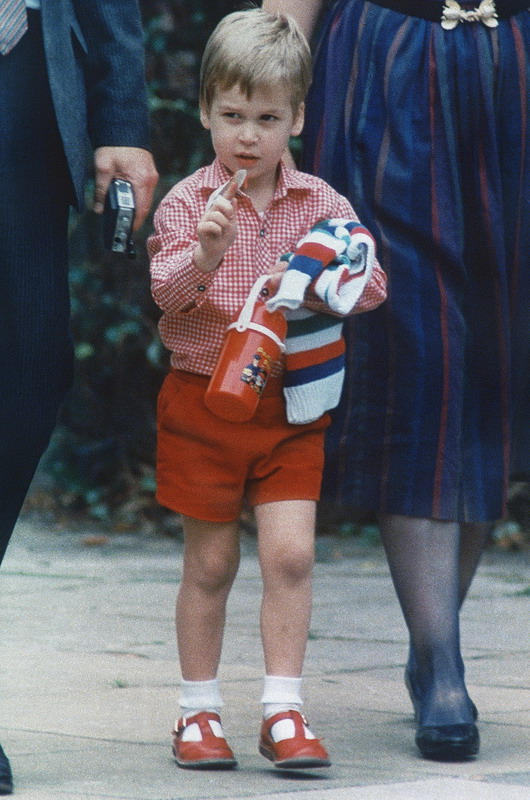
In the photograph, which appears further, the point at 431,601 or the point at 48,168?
the point at 431,601

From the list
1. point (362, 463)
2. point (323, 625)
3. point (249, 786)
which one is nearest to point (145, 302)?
point (323, 625)

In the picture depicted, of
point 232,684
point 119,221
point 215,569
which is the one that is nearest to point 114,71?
point 119,221

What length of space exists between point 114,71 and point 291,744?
3.71 feet

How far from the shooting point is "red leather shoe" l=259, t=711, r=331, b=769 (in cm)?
242

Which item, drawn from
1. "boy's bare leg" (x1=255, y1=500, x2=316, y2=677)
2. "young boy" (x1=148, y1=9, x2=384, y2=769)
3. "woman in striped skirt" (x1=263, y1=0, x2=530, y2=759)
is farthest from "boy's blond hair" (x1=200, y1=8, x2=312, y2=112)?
"boy's bare leg" (x1=255, y1=500, x2=316, y2=677)

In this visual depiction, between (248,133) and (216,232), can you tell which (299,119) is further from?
(216,232)

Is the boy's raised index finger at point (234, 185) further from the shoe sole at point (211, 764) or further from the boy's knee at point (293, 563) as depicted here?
the shoe sole at point (211, 764)

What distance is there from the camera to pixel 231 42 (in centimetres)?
256

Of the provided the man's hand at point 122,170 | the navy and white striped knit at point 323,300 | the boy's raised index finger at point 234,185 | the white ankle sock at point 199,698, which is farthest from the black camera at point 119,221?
the white ankle sock at point 199,698

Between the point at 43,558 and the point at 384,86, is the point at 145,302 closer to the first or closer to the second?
the point at 43,558

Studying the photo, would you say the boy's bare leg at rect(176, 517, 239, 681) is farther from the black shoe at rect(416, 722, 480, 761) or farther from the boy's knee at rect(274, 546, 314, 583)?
the black shoe at rect(416, 722, 480, 761)

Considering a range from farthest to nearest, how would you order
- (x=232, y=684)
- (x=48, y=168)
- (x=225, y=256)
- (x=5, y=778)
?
1. (x=232, y=684)
2. (x=225, y=256)
3. (x=48, y=168)
4. (x=5, y=778)

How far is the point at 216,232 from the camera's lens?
2369 mm

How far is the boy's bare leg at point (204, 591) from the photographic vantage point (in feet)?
8.48
